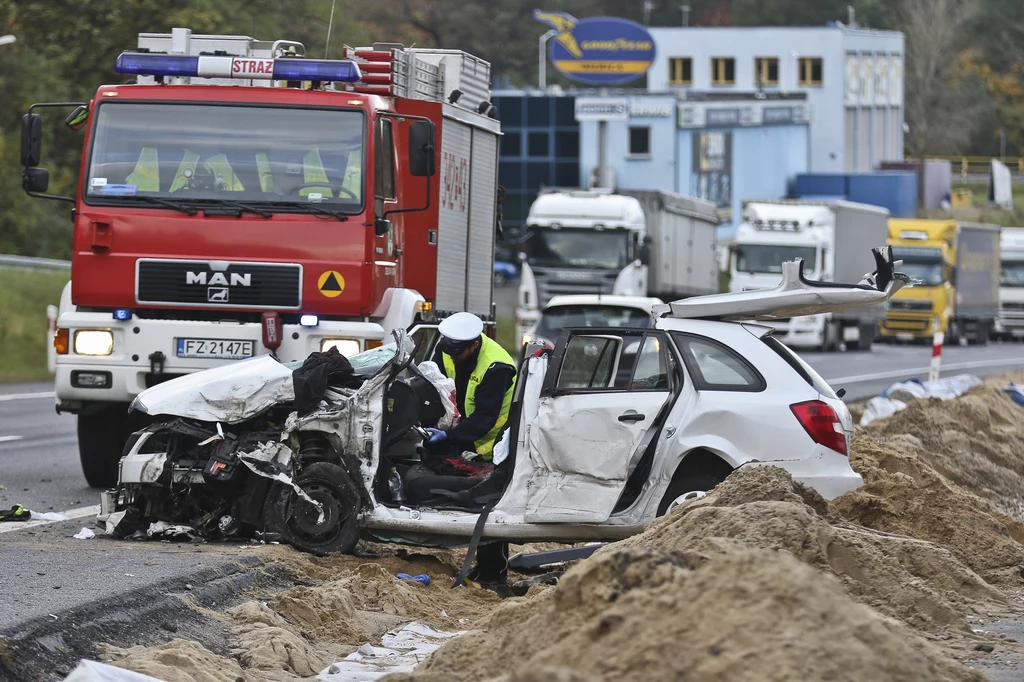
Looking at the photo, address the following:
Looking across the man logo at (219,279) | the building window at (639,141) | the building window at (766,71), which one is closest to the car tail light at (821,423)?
the man logo at (219,279)

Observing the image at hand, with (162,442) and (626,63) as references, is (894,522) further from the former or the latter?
(626,63)

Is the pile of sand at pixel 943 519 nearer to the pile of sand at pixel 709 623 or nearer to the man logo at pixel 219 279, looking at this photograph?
the pile of sand at pixel 709 623

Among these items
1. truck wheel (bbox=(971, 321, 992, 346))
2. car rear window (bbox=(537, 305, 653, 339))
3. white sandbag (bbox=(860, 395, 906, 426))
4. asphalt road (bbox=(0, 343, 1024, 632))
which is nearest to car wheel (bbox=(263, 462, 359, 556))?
asphalt road (bbox=(0, 343, 1024, 632))

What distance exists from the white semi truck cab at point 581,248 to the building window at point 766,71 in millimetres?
58504

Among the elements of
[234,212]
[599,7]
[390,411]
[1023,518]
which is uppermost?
[599,7]

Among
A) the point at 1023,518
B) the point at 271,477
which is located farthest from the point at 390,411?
the point at 1023,518

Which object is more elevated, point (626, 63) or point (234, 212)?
point (626, 63)

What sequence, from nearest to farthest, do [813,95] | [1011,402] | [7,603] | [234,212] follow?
[7,603] < [234,212] < [1011,402] < [813,95]

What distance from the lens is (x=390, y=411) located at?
9977mm

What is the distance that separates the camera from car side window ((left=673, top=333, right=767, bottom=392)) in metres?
9.80

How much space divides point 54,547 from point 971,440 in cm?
999

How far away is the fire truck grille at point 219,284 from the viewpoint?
38.9 ft

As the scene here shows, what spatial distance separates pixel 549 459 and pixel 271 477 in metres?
1.57

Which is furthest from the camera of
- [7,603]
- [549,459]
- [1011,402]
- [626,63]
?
[626,63]
